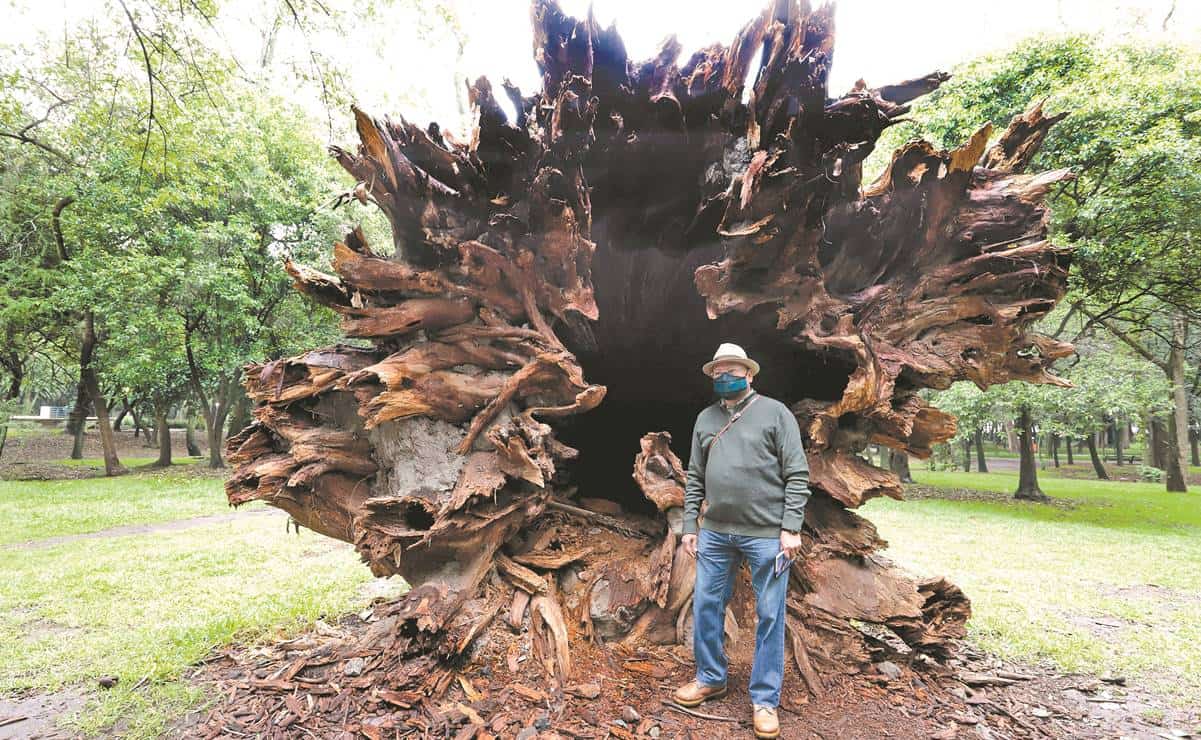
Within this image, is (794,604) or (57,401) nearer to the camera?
(794,604)

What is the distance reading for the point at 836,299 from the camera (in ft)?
11.7

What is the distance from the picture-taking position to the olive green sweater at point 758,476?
9.33ft

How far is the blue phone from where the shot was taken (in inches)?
110

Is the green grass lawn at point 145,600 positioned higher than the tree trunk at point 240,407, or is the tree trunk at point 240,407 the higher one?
the tree trunk at point 240,407

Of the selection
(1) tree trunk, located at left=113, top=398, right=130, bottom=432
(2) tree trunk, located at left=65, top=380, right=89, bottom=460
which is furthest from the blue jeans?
(1) tree trunk, located at left=113, top=398, right=130, bottom=432

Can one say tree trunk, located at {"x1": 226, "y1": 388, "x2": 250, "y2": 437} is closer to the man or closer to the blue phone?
the man

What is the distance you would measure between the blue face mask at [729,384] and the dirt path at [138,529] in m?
9.71

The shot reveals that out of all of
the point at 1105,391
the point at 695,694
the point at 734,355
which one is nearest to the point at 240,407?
the point at 695,694

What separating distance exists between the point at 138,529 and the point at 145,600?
507 cm

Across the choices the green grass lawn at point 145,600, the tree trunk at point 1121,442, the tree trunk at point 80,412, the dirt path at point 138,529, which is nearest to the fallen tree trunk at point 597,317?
the green grass lawn at point 145,600

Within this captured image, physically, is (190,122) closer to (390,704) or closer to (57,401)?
(390,704)

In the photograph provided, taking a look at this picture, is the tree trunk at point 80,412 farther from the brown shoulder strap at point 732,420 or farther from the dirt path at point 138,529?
the brown shoulder strap at point 732,420

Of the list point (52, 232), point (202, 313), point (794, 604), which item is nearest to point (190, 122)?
point (794, 604)

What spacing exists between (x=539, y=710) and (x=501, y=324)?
2113 millimetres
